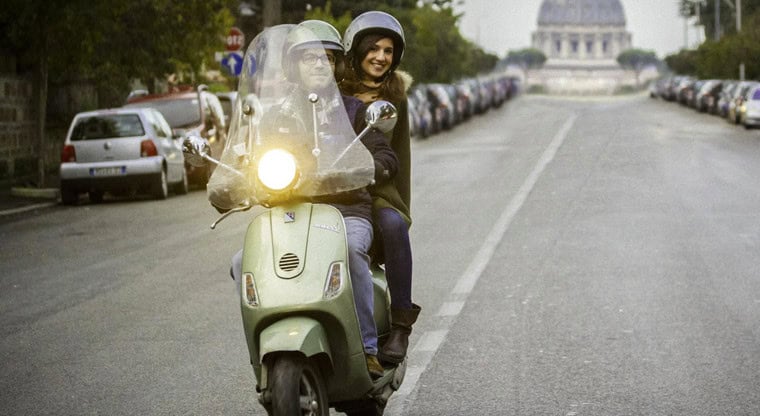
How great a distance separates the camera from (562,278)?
12.3 metres

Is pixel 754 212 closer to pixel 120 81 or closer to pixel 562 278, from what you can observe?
pixel 562 278

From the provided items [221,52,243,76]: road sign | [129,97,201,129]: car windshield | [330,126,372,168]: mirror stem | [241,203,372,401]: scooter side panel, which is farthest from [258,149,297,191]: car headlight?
[221,52,243,76]: road sign

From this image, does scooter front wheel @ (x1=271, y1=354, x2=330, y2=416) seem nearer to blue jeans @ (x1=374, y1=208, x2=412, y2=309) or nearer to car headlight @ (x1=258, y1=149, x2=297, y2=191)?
car headlight @ (x1=258, y1=149, x2=297, y2=191)

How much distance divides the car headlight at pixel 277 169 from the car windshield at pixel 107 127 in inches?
785

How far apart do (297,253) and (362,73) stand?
1314 mm

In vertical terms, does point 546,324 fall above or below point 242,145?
below

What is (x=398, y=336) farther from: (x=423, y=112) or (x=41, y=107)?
(x=423, y=112)

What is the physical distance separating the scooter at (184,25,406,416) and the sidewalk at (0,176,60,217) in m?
17.4

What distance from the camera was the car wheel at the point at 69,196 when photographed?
24828mm

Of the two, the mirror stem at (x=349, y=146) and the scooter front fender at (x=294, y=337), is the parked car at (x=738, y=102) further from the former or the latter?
the scooter front fender at (x=294, y=337)

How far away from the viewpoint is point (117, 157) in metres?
25.3

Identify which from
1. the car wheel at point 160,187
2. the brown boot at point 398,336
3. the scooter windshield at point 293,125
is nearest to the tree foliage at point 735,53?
the car wheel at point 160,187

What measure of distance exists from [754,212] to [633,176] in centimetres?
689

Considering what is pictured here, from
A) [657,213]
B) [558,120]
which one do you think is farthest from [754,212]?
[558,120]
